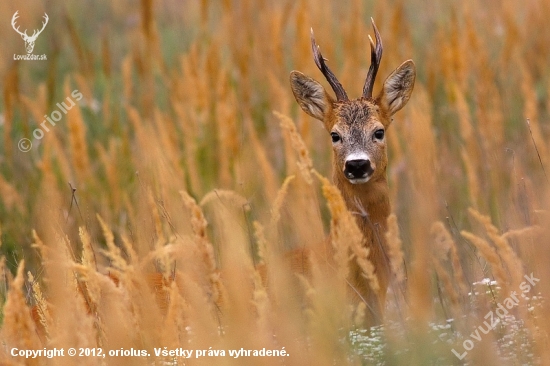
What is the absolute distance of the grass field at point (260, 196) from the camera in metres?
3.13

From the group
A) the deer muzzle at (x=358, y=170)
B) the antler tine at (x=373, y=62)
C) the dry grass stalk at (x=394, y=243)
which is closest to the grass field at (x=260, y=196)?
the dry grass stalk at (x=394, y=243)

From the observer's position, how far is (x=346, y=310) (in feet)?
10.4

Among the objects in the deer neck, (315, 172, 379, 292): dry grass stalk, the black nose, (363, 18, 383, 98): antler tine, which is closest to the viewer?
(315, 172, 379, 292): dry grass stalk

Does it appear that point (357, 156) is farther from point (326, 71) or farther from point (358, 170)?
point (326, 71)

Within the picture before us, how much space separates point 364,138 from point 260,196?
3.74 ft

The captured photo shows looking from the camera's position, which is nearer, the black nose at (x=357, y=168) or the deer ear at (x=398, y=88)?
the black nose at (x=357, y=168)

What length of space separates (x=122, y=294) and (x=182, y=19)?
701 centimetres

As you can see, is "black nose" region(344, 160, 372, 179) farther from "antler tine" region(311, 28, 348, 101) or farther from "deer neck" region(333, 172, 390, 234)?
"antler tine" region(311, 28, 348, 101)

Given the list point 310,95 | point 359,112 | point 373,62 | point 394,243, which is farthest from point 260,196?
point 394,243

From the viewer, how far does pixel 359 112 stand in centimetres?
523

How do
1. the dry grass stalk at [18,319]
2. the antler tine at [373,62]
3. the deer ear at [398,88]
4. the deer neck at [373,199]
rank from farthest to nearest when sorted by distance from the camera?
the deer ear at [398,88], the deer neck at [373,199], the antler tine at [373,62], the dry grass stalk at [18,319]

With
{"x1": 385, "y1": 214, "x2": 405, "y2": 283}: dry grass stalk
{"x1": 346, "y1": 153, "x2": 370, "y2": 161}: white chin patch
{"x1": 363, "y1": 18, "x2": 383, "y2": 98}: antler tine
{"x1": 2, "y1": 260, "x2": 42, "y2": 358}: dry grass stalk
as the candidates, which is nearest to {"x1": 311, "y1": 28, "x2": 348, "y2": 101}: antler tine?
{"x1": 363, "y1": 18, "x2": 383, "y2": 98}: antler tine

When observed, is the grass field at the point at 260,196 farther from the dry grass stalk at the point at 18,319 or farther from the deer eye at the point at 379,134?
the deer eye at the point at 379,134

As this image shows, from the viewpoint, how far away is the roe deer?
4.88 m
